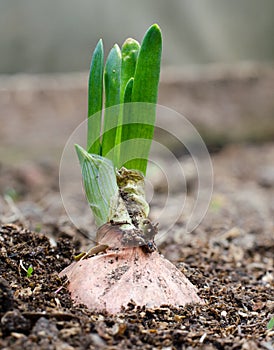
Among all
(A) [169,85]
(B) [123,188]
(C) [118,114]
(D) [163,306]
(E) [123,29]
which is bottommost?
(D) [163,306]

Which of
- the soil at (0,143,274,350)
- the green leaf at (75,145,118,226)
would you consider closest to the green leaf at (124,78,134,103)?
the green leaf at (75,145,118,226)

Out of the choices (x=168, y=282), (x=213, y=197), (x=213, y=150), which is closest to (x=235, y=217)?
(x=213, y=197)

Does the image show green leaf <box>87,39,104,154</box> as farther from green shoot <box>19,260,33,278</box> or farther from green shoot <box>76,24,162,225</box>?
green shoot <box>19,260,33,278</box>

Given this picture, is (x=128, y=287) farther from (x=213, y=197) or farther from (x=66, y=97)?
(x=66, y=97)

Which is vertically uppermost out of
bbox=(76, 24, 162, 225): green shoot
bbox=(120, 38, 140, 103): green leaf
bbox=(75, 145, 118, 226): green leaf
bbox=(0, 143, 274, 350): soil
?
bbox=(120, 38, 140, 103): green leaf

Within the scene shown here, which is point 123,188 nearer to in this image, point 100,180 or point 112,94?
point 100,180

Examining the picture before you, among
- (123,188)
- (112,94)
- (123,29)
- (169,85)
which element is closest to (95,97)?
(112,94)

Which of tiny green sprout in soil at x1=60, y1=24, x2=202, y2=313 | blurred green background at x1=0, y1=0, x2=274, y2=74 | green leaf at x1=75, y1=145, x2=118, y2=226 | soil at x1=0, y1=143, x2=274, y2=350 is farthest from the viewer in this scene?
blurred green background at x1=0, y1=0, x2=274, y2=74

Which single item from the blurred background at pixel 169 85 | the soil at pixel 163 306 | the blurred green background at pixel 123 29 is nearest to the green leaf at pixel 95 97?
the soil at pixel 163 306

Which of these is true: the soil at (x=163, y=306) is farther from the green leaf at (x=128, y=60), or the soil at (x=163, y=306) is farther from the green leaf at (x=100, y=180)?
the green leaf at (x=128, y=60)
